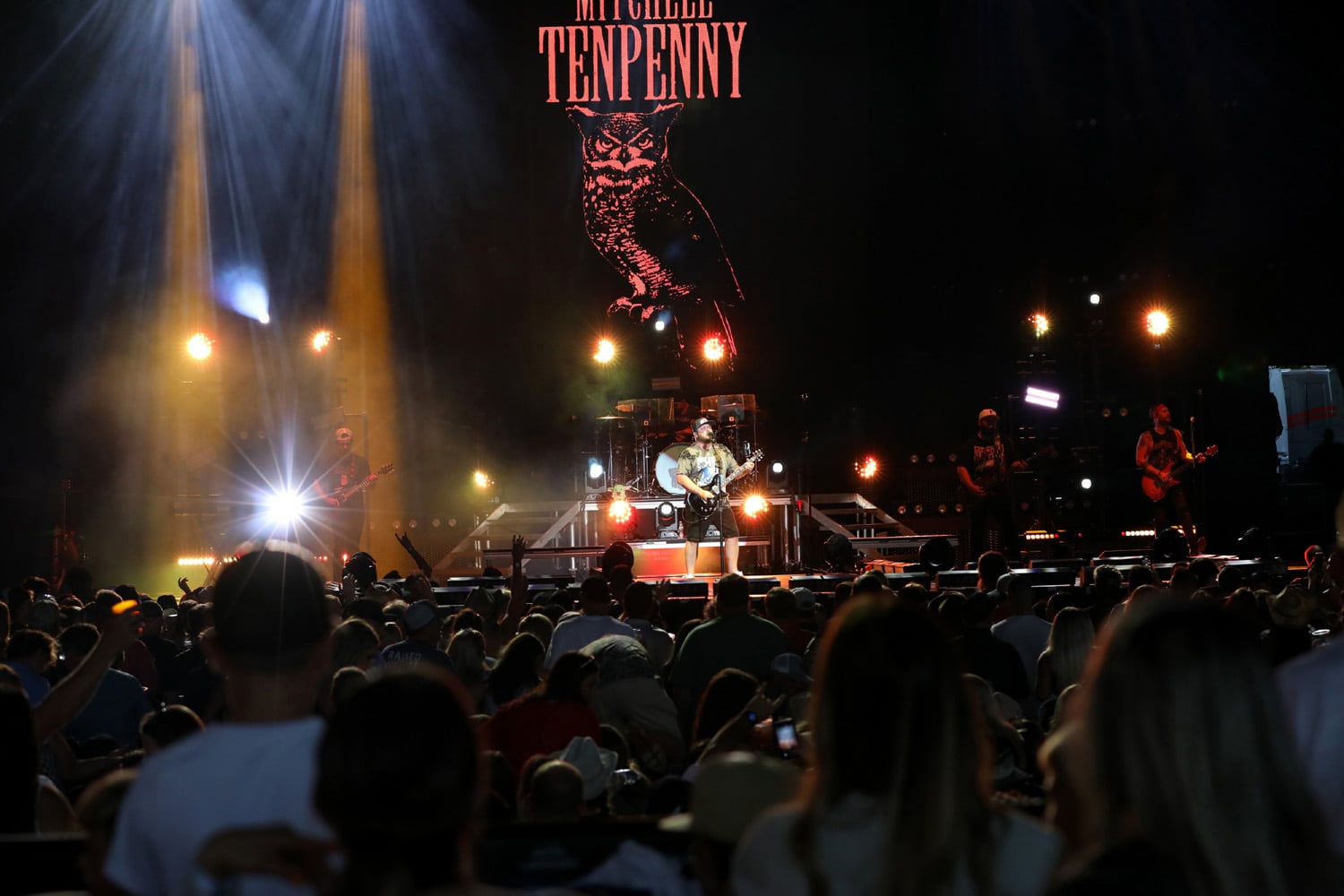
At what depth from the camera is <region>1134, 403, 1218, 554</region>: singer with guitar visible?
49.3 feet

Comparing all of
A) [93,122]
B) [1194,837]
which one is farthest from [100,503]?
[1194,837]

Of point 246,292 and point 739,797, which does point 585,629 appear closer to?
point 739,797

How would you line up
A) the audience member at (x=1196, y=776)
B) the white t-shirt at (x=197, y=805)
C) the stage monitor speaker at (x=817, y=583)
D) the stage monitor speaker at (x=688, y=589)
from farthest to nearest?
the stage monitor speaker at (x=688, y=589) → the stage monitor speaker at (x=817, y=583) → the white t-shirt at (x=197, y=805) → the audience member at (x=1196, y=776)

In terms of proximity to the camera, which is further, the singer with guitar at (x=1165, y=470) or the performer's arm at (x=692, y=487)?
the performer's arm at (x=692, y=487)

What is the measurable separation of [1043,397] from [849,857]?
638 inches

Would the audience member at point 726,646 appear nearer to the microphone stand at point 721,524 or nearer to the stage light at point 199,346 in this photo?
the microphone stand at point 721,524

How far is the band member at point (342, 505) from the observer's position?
16.4 m

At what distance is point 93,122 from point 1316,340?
52.3 feet

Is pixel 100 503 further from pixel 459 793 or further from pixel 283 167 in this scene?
pixel 459 793

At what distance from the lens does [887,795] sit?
71.3 inches

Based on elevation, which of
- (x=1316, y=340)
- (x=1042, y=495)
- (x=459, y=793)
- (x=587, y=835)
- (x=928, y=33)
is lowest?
(x=587, y=835)

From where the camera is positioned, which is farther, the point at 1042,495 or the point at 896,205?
the point at 896,205

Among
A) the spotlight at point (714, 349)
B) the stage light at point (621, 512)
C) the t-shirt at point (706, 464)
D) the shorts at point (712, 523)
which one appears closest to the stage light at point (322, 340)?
the stage light at point (621, 512)

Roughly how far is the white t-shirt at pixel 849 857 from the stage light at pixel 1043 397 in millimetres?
16016
